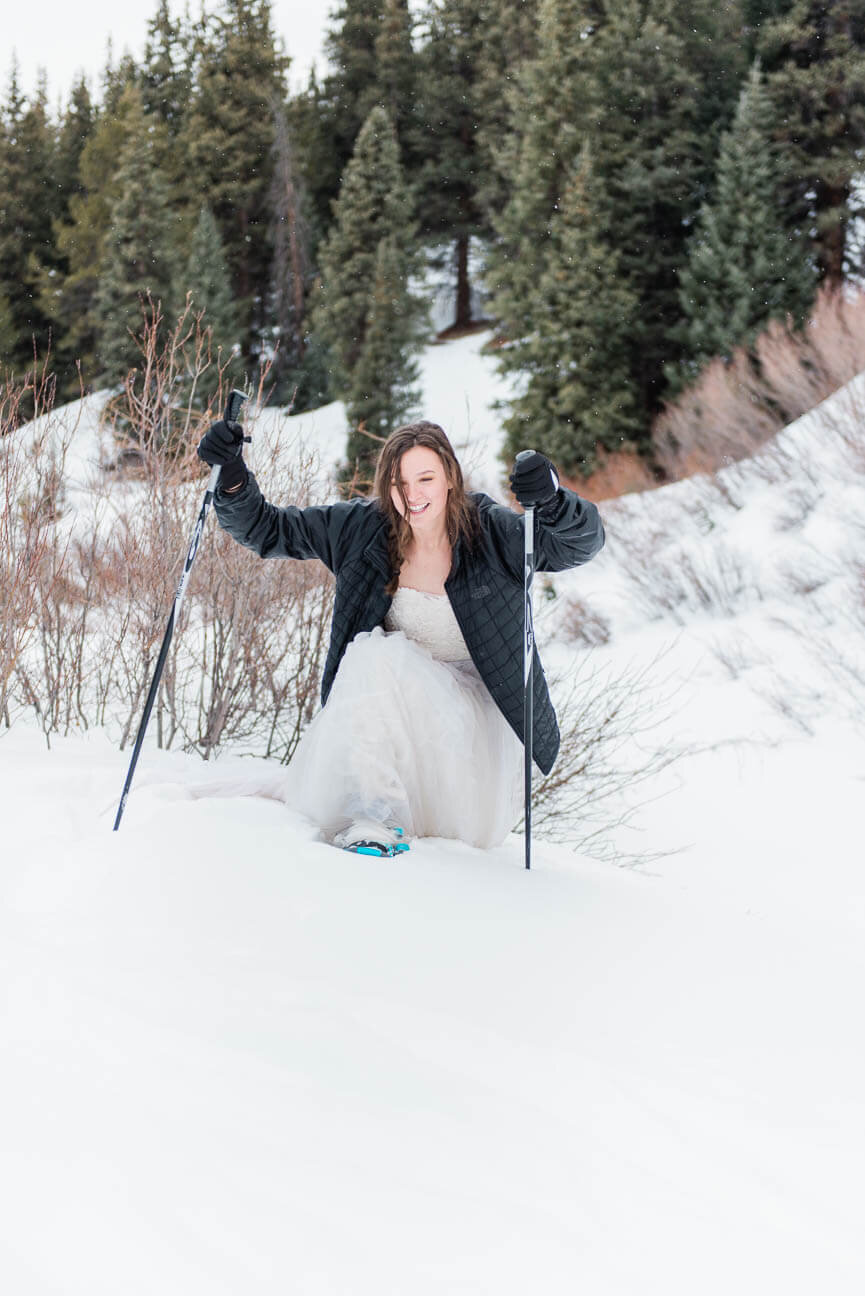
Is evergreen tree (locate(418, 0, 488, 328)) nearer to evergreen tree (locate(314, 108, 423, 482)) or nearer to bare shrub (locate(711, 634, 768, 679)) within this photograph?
evergreen tree (locate(314, 108, 423, 482))

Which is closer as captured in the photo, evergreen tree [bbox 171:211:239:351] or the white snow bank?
the white snow bank

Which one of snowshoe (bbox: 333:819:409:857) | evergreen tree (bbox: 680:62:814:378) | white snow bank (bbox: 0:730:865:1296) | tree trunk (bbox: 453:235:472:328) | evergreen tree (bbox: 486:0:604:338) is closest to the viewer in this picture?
white snow bank (bbox: 0:730:865:1296)

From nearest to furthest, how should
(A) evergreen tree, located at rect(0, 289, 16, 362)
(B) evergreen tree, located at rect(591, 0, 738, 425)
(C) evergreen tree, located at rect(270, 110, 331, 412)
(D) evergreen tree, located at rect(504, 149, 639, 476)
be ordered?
1. (D) evergreen tree, located at rect(504, 149, 639, 476)
2. (B) evergreen tree, located at rect(591, 0, 738, 425)
3. (A) evergreen tree, located at rect(0, 289, 16, 362)
4. (C) evergreen tree, located at rect(270, 110, 331, 412)

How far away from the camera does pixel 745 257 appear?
17125 millimetres

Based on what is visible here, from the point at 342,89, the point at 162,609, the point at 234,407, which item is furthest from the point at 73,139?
the point at 234,407

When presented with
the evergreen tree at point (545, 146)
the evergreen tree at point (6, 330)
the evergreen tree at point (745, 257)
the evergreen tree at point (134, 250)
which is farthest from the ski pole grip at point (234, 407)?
the evergreen tree at point (6, 330)

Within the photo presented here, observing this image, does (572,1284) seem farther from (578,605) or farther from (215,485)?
(578,605)

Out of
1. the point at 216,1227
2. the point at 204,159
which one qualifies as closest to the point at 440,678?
the point at 216,1227

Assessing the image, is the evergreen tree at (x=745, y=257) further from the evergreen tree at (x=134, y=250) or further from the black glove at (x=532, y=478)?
the black glove at (x=532, y=478)

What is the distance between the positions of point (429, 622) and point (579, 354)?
15492 millimetres

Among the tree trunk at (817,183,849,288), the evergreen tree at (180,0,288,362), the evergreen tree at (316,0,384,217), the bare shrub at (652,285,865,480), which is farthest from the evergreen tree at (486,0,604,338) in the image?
the evergreen tree at (316,0,384,217)

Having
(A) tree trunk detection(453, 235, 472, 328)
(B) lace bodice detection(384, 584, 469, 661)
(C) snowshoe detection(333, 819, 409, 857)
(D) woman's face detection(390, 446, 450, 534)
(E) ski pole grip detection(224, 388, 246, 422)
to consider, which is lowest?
(C) snowshoe detection(333, 819, 409, 857)

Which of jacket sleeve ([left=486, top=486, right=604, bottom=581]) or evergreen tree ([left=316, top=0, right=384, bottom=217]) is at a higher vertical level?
evergreen tree ([left=316, top=0, right=384, bottom=217])

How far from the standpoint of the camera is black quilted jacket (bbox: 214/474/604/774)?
2836mm
